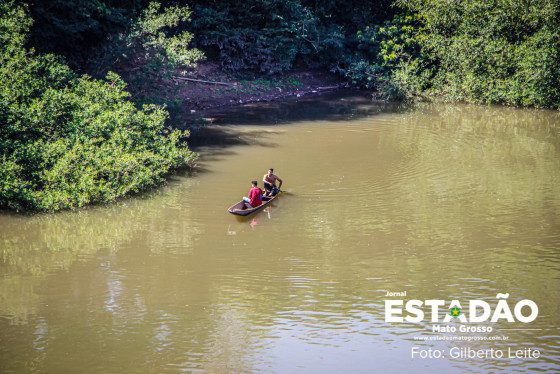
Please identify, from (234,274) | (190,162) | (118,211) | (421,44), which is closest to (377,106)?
(421,44)

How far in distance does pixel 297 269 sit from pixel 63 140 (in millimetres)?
8775

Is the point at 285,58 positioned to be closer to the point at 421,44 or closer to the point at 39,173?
the point at 421,44

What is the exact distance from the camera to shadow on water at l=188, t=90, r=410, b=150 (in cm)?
2404

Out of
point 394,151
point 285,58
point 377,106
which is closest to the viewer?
point 394,151

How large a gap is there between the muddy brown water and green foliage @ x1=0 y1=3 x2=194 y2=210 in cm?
69

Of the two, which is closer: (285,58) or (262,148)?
(262,148)

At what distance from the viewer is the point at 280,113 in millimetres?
29641

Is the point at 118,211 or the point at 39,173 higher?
the point at 39,173

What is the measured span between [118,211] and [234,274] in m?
5.21

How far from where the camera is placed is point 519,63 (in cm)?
2820
